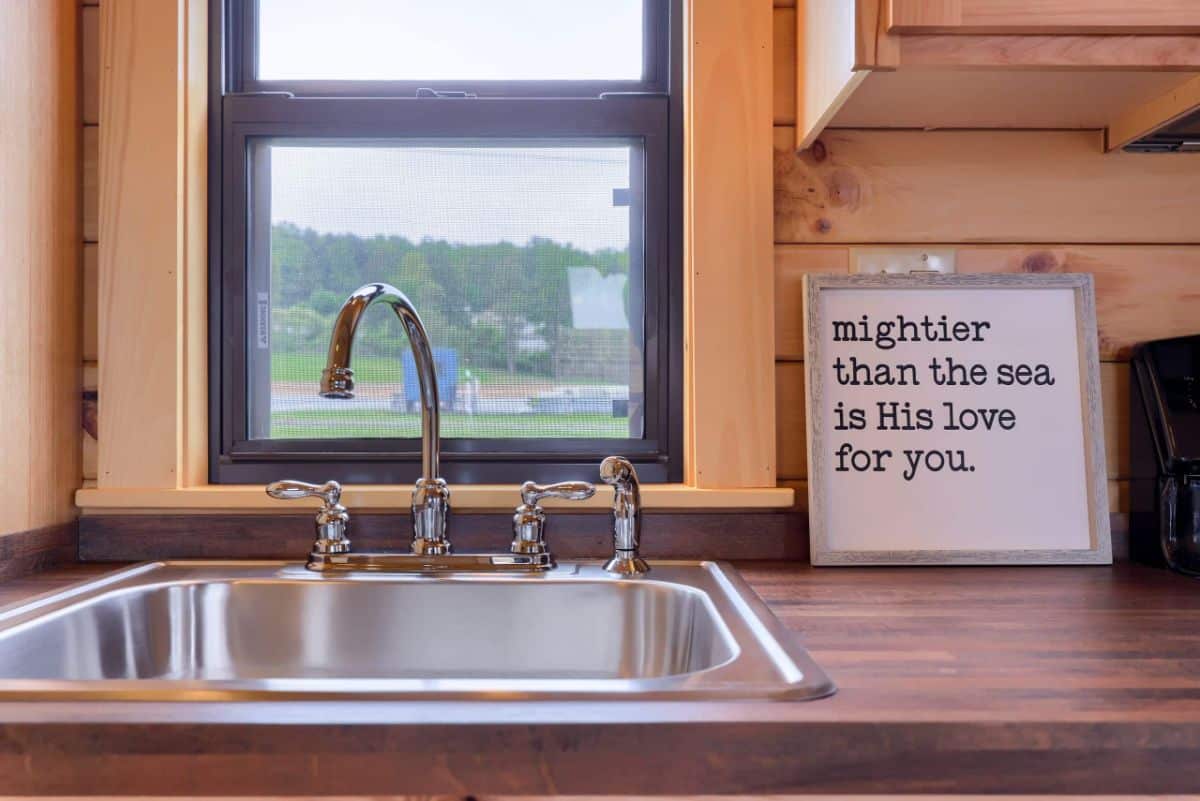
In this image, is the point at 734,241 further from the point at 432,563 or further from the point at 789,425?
the point at 432,563

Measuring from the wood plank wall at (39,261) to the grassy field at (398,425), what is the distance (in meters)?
0.28

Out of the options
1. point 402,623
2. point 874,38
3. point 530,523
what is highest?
point 874,38

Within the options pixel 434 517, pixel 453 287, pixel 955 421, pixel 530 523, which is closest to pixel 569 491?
pixel 530 523

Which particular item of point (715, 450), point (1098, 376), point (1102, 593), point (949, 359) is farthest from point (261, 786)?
point (1098, 376)

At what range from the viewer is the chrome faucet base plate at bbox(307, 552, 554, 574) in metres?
1.20

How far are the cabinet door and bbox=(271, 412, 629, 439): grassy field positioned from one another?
2.23ft

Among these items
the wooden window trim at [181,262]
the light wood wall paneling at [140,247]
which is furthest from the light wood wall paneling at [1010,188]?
the light wood wall paneling at [140,247]

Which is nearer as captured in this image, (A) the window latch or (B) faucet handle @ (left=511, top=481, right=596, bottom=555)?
(B) faucet handle @ (left=511, top=481, right=596, bottom=555)

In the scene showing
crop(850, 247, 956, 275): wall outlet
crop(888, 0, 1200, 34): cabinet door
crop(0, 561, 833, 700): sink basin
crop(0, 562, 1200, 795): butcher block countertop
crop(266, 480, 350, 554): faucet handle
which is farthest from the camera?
crop(850, 247, 956, 275): wall outlet

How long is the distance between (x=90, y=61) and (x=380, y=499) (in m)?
0.73

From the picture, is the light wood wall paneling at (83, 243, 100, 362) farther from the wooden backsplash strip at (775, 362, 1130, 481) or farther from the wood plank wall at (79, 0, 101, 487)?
the wooden backsplash strip at (775, 362, 1130, 481)

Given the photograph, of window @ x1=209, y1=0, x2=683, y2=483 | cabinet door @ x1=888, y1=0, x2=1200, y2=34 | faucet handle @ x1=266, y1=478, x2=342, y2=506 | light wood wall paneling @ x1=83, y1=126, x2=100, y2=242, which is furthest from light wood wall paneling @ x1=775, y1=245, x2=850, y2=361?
light wood wall paneling @ x1=83, y1=126, x2=100, y2=242

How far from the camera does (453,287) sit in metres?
1.41

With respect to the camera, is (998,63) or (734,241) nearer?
(998,63)
